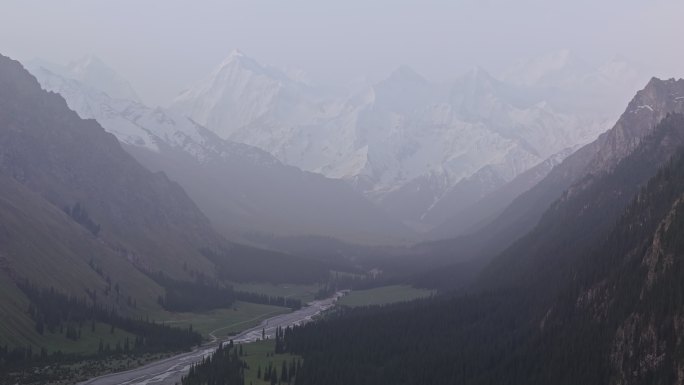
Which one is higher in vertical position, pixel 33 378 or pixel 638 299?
pixel 638 299

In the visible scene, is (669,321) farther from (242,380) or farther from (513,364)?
(242,380)

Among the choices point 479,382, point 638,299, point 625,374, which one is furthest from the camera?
point 479,382

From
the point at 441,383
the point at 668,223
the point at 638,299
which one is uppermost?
the point at 668,223

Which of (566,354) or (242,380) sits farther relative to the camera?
(242,380)

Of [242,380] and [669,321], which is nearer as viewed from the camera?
[669,321]

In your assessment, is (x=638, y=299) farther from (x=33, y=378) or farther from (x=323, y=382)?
(x=33, y=378)

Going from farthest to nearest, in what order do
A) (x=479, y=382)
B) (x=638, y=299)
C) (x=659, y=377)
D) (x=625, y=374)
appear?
(x=479, y=382) < (x=638, y=299) < (x=625, y=374) < (x=659, y=377)

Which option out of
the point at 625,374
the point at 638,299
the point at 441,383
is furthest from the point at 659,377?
the point at 441,383

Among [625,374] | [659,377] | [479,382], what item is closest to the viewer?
[659,377]

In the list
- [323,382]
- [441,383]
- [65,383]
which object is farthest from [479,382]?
[65,383]
